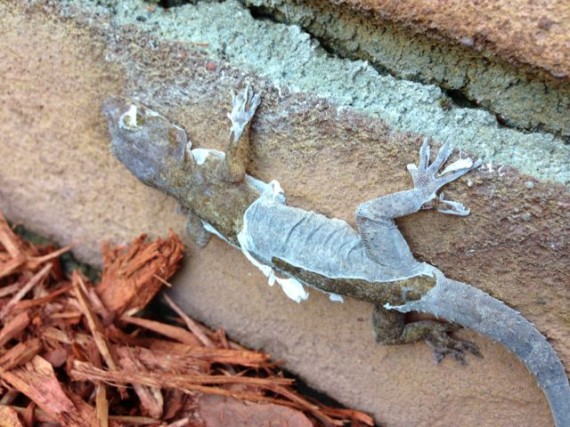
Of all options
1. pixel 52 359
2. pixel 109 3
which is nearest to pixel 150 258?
pixel 52 359

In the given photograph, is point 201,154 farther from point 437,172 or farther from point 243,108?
point 437,172

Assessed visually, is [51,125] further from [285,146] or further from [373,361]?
[373,361]

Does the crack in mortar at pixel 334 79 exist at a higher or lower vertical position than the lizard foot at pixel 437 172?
higher

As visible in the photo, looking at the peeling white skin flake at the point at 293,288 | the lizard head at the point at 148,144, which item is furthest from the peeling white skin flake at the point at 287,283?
the lizard head at the point at 148,144

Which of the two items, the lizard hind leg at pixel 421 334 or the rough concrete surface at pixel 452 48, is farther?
the lizard hind leg at pixel 421 334

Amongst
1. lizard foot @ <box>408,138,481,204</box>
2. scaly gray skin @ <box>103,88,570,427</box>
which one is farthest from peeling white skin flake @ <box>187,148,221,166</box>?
lizard foot @ <box>408,138,481,204</box>

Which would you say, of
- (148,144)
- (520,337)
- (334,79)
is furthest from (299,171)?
(520,337)

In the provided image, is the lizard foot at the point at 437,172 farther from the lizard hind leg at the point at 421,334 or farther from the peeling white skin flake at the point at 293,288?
the peeling white skin flake at the point at 293,288
